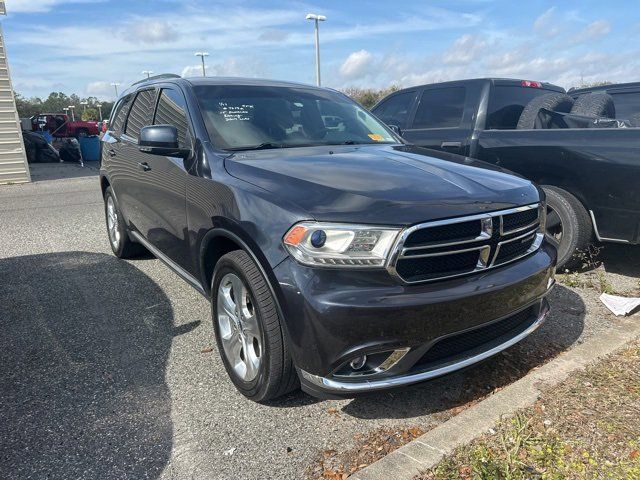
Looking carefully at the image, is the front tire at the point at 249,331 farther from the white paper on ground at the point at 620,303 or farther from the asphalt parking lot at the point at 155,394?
the white paper on ground at the point at 620,303

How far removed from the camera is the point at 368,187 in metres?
2.56

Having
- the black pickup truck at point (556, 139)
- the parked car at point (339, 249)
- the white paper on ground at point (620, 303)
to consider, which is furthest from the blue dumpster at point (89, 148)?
the white paper on ground at point (620, 303)

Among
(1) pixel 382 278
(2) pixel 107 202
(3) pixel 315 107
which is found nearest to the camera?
Result: (1) pixel 382 278

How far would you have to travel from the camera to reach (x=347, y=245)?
2.30 m

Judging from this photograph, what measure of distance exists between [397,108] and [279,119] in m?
3.54

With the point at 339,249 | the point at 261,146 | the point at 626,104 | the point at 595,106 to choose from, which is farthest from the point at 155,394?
the point at 626,104

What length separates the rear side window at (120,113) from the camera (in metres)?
5.22

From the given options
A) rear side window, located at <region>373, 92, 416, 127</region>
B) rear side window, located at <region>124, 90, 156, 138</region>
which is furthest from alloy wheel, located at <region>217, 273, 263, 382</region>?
rear side window, located at <region>373, 92, 416, 127</region>

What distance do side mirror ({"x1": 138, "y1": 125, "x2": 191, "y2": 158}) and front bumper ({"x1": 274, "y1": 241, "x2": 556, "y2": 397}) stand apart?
4.60 feet

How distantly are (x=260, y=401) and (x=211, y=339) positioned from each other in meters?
1.02

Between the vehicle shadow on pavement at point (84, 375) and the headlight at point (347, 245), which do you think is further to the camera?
the vehicle shadow on pavement at point (84, 375)

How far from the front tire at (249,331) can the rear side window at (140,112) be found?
2138 mm

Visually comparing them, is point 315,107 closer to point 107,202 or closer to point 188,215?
point 188,215

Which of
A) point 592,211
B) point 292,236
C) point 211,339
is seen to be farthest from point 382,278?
point 592,211
